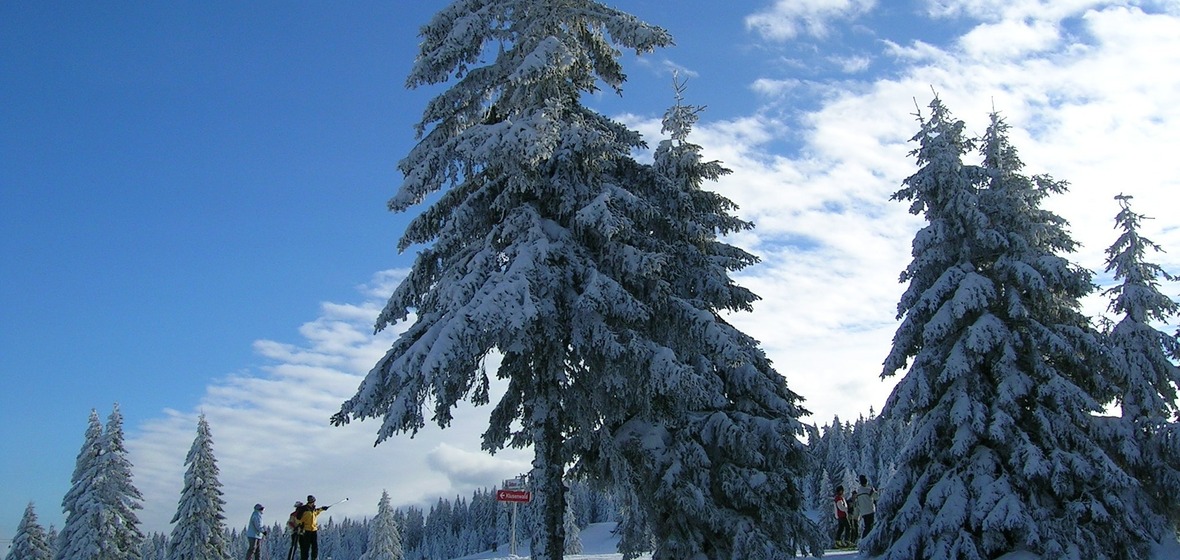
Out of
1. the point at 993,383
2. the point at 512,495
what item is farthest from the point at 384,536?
the point at 993,383

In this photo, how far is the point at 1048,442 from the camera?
1551 centimetres

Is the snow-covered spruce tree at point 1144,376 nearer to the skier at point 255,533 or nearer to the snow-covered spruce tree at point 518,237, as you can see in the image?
the snow-covered spruce tree at point 518,237

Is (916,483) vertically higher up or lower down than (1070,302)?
lower down

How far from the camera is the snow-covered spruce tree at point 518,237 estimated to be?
40.6 feet

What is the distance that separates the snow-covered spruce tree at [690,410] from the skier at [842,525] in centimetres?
520

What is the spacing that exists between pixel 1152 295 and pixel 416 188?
57.0 feet

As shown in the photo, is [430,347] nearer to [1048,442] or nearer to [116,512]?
[1048,442]

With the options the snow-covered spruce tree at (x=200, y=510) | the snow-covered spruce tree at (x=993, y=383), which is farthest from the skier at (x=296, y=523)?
the snow-covered spruce tree at (x=200, y=510)

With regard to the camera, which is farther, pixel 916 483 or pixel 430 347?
pixel 916 483

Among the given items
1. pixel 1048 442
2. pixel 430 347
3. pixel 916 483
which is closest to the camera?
pixel 430 347

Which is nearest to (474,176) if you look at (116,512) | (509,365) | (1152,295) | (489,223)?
(489,223)

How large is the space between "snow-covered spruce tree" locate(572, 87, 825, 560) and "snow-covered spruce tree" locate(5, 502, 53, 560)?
51679 millimetres

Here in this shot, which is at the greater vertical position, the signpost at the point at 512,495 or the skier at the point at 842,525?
the signpost at the point at 512,495

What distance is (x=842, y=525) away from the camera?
77.2 ft
